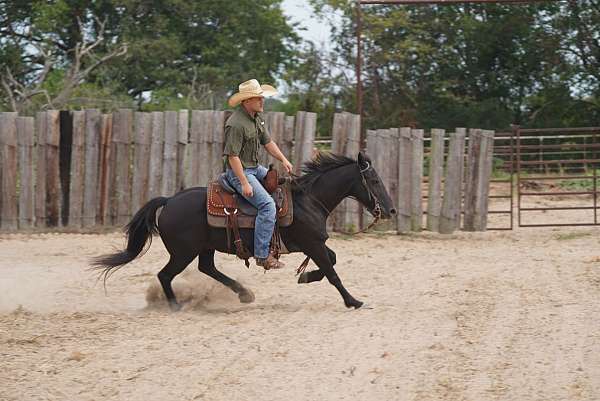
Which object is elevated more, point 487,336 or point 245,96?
point 245,96

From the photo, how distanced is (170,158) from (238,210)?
549 cm

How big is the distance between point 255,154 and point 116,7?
21.6 meters

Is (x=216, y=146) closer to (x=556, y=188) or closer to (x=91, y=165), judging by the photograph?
(x=91, y=165)

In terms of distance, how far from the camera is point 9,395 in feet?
18.6

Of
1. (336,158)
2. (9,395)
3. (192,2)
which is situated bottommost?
(9,395)

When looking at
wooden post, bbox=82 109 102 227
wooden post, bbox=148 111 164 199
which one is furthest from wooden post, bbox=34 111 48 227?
wooden post, bbox=148 111 164 199

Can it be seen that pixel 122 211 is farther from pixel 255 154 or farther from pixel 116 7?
pixel 116 7

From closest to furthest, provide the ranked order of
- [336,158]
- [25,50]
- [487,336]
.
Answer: [487,336] < [336,158] < [25,50]

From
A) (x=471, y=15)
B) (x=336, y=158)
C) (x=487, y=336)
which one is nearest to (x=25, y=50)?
(x=471, y=15)

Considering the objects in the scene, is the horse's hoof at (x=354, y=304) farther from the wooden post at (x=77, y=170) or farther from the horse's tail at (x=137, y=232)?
the wooden post at (x=77, y=170)

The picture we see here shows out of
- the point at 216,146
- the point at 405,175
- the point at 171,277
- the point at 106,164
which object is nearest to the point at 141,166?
the point at 106,164

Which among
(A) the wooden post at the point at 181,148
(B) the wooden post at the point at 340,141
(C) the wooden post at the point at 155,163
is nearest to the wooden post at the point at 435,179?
(B) the wooden post at the point at 340,141

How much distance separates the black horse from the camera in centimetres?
840

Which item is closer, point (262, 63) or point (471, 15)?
point (471, 15)
